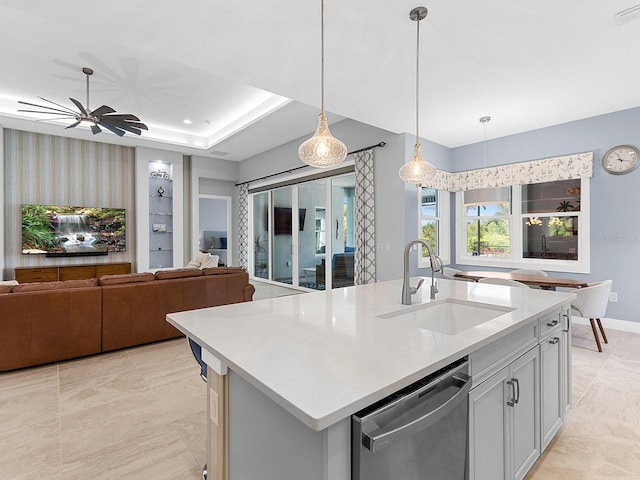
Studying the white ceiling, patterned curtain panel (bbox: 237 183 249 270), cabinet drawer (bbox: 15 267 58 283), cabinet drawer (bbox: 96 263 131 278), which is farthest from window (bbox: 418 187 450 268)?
cabinet drawer (bbox: 15 267 58 283)

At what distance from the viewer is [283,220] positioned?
23.1 feet

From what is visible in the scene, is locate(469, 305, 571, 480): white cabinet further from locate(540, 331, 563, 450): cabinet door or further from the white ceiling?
the white ceiling

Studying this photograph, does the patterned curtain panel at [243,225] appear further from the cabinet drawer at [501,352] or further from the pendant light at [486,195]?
the cabinet drawer at [501,352]

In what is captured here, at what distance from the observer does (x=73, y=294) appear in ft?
9.95

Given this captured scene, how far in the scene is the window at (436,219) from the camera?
530 centimetres

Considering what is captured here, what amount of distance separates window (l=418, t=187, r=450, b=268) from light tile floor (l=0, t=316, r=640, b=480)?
8.70 ft

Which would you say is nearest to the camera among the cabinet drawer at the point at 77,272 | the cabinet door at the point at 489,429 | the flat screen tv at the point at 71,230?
the cabinet door at the point at 489,429

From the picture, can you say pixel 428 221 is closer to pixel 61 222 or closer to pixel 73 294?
pixel 73 294

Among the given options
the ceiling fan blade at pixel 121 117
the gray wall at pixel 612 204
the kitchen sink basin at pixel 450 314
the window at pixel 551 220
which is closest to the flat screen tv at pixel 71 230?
the ceiling fan blade at pixel 121 117

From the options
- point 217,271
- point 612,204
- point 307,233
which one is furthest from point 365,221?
point 612,204

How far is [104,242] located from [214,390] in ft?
20.4

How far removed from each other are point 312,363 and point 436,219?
496cm

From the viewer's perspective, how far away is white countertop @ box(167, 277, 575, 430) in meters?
0.81

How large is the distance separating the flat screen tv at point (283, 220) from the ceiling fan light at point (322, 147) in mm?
4476
